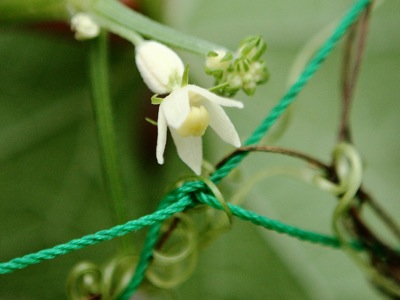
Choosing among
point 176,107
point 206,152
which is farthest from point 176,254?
point 206,152

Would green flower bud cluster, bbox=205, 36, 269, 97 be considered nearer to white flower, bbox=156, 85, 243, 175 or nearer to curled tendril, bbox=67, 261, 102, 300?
white flower, bbox=156, 85, 243, 175

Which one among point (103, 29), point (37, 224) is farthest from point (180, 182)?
point (37, 224)

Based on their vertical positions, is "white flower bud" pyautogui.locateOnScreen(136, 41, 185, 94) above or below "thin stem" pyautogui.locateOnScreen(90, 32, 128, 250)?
above

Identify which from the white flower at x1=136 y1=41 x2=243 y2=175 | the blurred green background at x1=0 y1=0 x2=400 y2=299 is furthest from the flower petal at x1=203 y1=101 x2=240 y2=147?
the blurred green background at x1=0 y1=0 x2=400 y2=299

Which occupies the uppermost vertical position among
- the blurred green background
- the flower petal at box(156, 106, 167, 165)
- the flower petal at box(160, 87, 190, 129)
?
the flower petal at box(160, 87, 190, 129)

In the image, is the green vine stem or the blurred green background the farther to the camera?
the blurred green background

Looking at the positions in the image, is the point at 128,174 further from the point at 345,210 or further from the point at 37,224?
the point at 345,210
